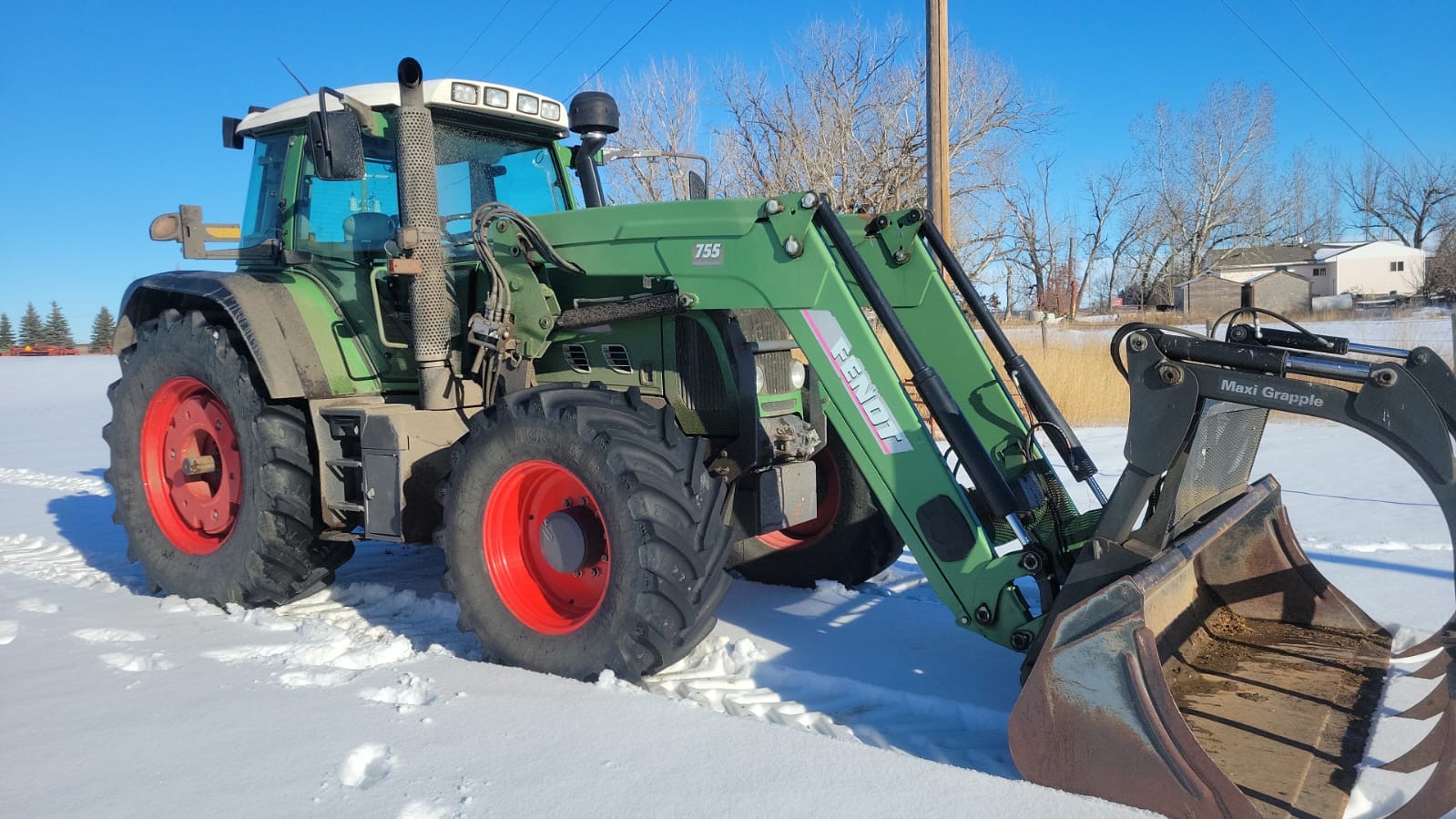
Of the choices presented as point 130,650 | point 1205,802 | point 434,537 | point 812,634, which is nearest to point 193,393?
point 130,650

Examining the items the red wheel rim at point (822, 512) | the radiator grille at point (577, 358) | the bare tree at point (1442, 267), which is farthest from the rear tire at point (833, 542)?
the bare tree at point (1442, 267)

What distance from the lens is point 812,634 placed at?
4.29 m

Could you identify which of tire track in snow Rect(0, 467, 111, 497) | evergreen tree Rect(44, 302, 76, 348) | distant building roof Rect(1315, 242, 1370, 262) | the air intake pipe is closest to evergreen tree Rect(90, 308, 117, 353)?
evergreen tree Rect(44, 302, 76, 348)

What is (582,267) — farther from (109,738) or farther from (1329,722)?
(1329,722)

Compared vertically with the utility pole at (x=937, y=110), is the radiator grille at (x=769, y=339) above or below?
below

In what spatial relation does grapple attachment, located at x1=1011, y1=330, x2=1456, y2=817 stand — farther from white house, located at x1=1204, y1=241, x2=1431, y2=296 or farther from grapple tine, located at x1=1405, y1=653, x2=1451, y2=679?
white house, located at x1=1204, y1=241, x2=1431, y2=296

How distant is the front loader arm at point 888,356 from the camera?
3305 millimetres

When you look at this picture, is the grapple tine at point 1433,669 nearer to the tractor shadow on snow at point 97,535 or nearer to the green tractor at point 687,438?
the green tractor at point 687,438

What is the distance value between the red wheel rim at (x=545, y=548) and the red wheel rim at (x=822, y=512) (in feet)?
4.11

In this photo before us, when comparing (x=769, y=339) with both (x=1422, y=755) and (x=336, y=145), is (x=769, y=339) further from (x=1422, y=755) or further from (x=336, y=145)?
(x=1422, y=755)

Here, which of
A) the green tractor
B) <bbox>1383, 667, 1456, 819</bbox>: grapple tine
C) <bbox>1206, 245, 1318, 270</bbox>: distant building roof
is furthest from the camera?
<bbox>1206, 245, 1318, 270</bbox>: distant building roof

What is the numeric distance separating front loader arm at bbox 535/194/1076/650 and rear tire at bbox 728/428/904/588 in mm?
1084

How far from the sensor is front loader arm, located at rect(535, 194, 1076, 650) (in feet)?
10.8

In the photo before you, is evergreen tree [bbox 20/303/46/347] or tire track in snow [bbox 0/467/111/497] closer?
tire track in snow [bbox 0/467/111/497]
